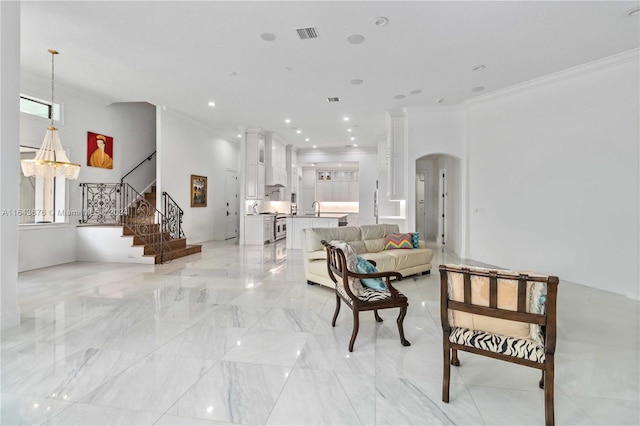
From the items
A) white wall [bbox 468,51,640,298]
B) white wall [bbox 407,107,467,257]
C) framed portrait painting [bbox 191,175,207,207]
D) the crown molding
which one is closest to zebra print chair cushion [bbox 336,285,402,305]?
white wall [bbox 468,51,640,298]

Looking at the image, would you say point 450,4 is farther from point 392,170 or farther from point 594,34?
point 392,170

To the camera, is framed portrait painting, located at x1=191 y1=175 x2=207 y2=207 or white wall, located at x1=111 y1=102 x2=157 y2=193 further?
framed portrait painting, located at x1=191 y1=175 x2=207 y2=207

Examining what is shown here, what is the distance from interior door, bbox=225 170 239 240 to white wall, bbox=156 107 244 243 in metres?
0.21

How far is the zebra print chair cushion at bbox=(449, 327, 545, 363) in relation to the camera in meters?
1.78

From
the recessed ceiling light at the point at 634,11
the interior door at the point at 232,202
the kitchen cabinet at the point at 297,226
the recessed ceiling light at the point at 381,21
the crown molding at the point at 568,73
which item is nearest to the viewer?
the recessed ceiling light at the point at 634,11

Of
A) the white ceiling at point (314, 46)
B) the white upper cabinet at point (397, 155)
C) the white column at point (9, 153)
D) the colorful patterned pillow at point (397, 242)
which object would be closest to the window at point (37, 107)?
the white ceiling at point (314, 46)

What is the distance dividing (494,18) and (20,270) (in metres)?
8.65

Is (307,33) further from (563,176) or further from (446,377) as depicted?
(563,176)

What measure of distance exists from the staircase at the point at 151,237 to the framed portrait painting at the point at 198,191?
4.34 ft

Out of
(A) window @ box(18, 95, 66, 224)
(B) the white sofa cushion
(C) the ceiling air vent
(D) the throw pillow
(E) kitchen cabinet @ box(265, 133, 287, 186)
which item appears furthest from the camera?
(E) kitchen cabinet @ box(265, 133, 287, 186)

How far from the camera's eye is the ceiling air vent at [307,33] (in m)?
4.06

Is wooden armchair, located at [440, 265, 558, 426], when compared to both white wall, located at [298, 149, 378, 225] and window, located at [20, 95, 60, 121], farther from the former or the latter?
white wall, located at [298, 149, 378, 225]

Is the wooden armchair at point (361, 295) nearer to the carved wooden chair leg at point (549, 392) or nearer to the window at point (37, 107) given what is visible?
the carved wooden chair leg at point (549, 392)

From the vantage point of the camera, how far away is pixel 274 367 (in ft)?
7.80
